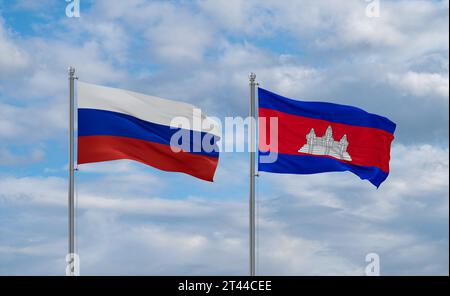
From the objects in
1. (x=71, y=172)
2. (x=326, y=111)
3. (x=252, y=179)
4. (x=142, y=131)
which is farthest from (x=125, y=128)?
(x=326, y=111)

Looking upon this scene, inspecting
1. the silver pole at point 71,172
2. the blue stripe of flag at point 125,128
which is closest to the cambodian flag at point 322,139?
the blue stripe of flag at point 125,128

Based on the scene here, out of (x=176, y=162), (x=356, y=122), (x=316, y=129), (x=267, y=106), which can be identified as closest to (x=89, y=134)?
(x=176, y=162)

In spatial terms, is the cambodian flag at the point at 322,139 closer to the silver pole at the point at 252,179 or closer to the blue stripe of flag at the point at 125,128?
the silver pole at the point at 252,179

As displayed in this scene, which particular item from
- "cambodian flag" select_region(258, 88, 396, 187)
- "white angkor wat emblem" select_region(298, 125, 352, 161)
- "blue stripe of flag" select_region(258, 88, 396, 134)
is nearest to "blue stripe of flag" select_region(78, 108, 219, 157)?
"cambodian flag" select_region(258, 88, 396, 187)

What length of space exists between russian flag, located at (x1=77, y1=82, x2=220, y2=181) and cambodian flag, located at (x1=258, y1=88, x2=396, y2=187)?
189 centimetres

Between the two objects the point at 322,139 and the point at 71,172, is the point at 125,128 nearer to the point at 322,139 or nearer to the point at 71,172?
the point at 71,172

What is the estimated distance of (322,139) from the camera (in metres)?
25.4

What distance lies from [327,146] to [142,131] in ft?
20.6

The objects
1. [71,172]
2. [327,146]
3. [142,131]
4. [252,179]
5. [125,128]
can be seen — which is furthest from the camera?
[327,146]

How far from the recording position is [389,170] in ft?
88.4

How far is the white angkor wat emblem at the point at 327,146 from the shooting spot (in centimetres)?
2509
